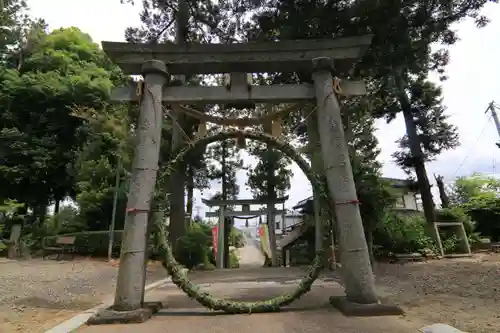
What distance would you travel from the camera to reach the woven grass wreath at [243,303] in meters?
3.91

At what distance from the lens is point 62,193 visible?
730 inches

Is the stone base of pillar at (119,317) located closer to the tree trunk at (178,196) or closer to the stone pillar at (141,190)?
the stone pillar at (141,190)

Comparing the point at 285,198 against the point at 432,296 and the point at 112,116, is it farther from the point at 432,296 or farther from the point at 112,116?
the point at 432,296

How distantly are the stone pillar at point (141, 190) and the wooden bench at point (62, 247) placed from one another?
1017 centimetres

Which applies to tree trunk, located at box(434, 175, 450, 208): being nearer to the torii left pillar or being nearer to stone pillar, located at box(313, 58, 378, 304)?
stone pillar, located at box(313, 58, 378, 304)

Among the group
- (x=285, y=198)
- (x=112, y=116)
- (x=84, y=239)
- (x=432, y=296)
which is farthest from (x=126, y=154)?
(x=432, y=296)

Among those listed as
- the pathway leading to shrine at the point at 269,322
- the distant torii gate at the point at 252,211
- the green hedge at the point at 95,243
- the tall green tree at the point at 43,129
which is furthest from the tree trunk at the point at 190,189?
the pathway leading to shrine at the point at 269,322

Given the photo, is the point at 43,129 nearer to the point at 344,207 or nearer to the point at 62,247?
the point at 62,247

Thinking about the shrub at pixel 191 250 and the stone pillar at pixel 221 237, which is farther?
the stone pillar at pixel 221 237

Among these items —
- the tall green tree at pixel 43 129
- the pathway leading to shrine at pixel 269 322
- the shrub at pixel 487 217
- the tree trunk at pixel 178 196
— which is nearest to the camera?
the pathway leading to shrine at pixel 269 322

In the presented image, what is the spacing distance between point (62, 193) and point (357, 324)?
19660 mm

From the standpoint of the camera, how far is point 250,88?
15.8ft

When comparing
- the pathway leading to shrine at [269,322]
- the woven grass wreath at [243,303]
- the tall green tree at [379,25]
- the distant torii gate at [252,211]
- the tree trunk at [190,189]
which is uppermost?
the tall green tree at [379,25]

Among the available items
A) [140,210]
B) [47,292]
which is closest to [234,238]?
[47,292]
